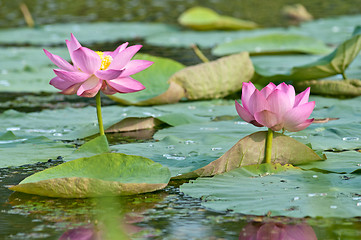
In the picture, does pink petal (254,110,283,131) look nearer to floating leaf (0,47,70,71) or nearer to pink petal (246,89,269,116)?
pink petal (246,89,269,116)

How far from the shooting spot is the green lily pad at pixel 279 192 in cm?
147

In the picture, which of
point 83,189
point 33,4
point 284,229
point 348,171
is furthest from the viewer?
point 33,4

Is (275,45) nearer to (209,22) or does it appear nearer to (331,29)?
(331,29)

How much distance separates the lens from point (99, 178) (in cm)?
169

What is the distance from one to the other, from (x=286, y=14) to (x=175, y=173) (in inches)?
273

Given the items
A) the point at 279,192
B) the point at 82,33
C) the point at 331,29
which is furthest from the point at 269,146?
the point at 82,33

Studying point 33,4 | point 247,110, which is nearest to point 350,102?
point 247,110

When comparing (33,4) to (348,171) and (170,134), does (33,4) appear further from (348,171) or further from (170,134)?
(348,171)

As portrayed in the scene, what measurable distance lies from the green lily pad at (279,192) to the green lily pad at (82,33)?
437 centimetres

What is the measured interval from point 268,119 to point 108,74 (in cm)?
52

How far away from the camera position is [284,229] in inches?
54.3

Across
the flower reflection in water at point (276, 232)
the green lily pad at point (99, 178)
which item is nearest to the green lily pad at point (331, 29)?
the green lily pad at point (99, 178)

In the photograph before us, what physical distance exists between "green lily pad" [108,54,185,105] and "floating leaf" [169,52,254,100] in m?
0.09

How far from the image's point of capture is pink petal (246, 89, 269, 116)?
166 centimetres
